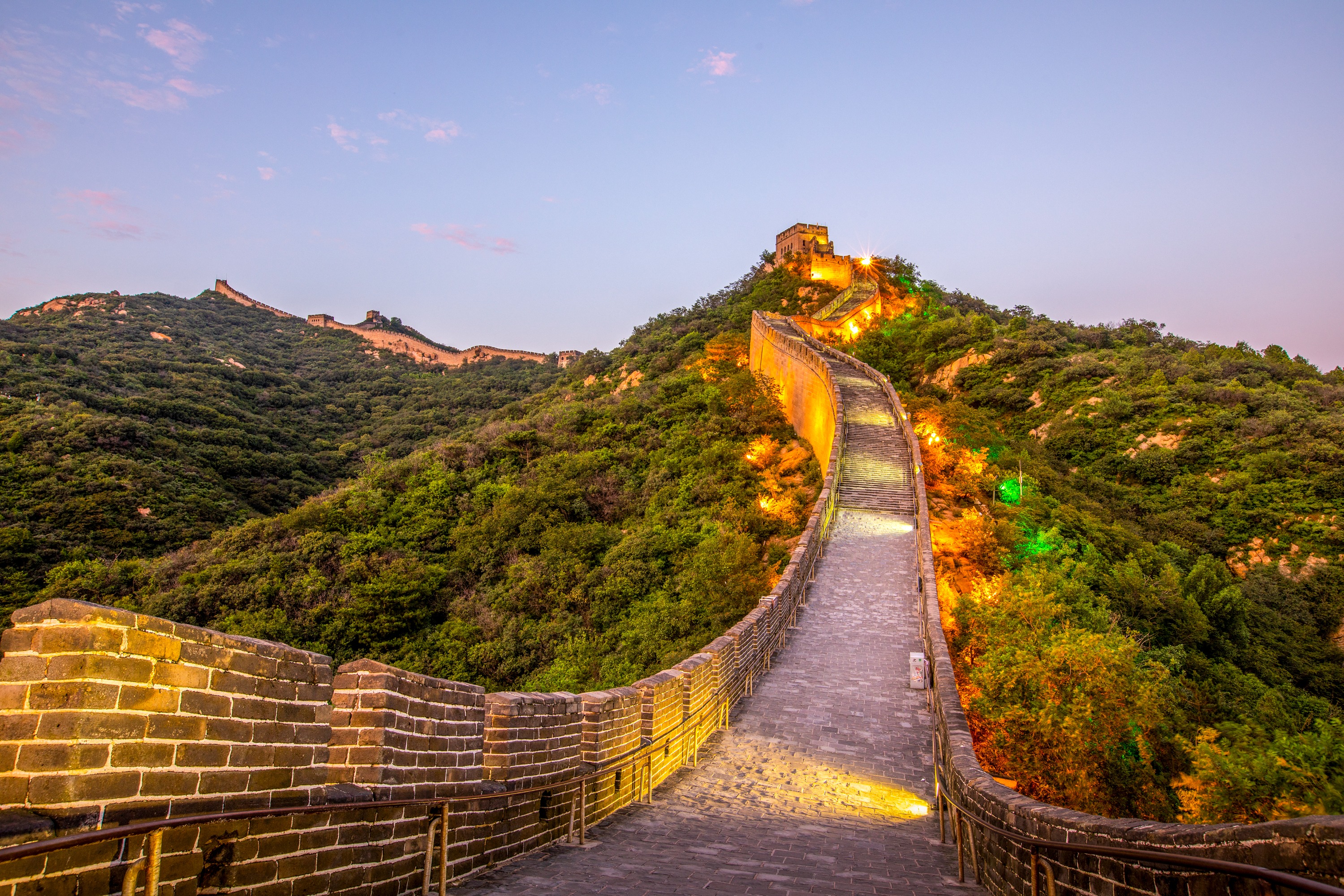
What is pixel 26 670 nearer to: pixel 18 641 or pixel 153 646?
pixel 18 641

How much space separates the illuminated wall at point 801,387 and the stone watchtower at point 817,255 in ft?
62.6

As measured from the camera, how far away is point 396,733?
371cm

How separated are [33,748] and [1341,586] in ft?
97.2

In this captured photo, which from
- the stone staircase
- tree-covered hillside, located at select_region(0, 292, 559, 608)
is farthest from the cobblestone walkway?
tree-covered hillside, located at select_region(0, 292, 559, 608)

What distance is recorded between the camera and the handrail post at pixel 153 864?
7.48 ft

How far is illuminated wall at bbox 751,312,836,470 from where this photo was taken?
24.5 m

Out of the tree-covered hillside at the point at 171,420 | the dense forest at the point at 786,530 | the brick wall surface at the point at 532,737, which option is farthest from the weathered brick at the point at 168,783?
the tree-covered hillside at the point at 171,420

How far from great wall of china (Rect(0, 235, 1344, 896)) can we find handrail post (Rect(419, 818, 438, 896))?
0.03 m

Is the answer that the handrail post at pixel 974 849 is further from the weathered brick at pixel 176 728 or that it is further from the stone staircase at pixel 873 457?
the stone staircase at pixel 873 457

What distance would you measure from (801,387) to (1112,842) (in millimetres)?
26393

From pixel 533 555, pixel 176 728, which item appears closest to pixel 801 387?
pixel 533 555

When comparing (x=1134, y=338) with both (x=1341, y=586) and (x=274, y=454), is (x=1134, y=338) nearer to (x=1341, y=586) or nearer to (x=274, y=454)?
(x=1341, y=586)

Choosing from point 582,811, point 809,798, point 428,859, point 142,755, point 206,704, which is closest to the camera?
point 142,755

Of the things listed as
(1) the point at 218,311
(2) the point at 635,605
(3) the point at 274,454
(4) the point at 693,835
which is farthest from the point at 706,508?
(1) the point at 218,311
